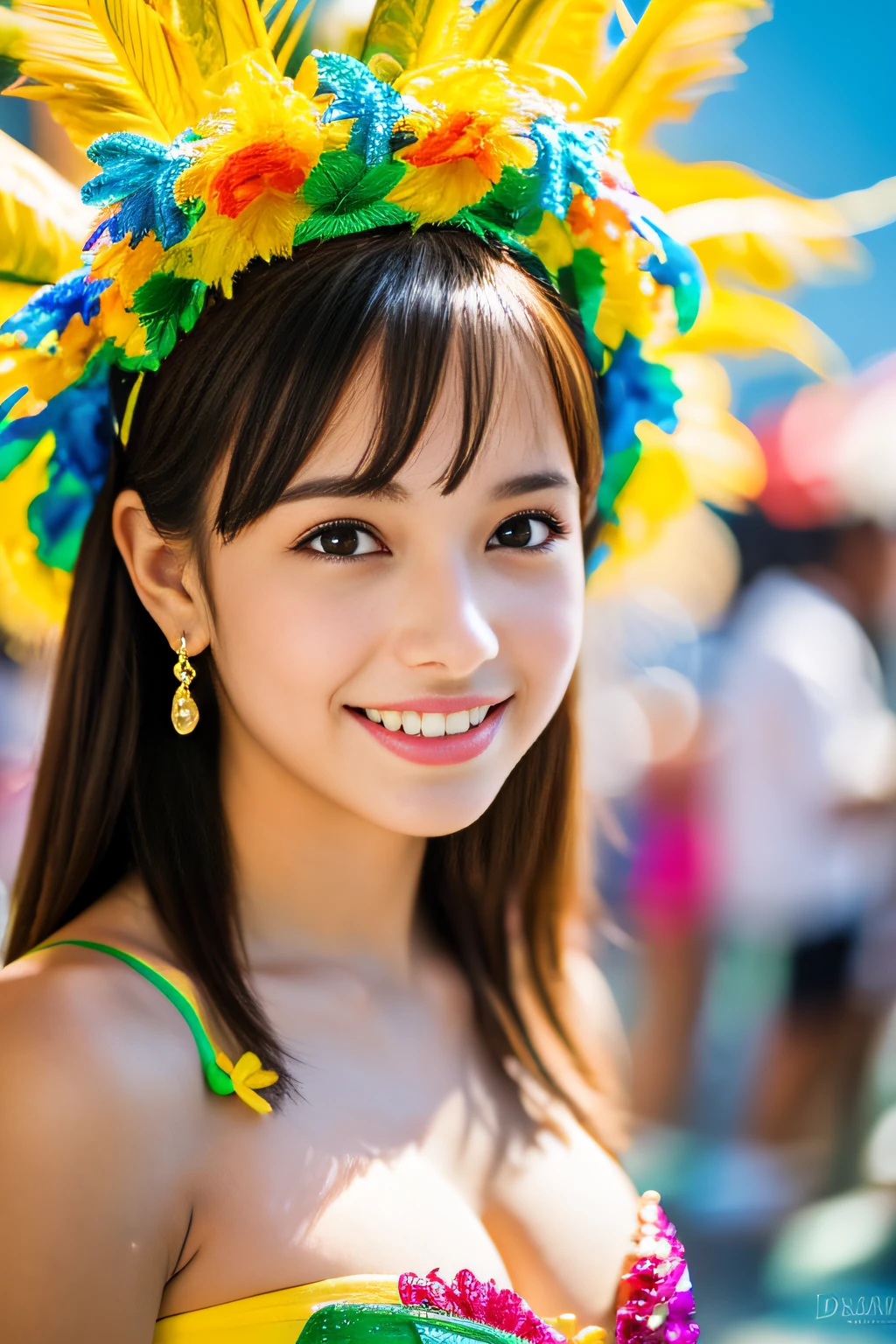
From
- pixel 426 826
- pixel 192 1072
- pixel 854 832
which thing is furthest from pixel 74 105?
pixel 854 832

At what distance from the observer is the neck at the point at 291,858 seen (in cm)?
129

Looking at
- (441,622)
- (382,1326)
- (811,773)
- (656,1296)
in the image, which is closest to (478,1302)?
(382,1326)

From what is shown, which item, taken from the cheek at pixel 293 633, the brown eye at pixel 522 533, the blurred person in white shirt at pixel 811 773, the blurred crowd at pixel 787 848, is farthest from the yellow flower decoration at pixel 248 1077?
the blurred person in white shirt at pixel 811 773

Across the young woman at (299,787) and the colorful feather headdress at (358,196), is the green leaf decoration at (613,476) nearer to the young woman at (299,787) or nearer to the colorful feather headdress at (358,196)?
the colorful feather headdress at (358,196)

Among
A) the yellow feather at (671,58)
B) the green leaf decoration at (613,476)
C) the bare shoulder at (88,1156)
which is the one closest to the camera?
the bare shoulder at (88,1156)

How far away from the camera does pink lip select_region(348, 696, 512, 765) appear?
1.13 m

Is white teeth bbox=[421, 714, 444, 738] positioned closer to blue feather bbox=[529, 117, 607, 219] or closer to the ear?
the ear

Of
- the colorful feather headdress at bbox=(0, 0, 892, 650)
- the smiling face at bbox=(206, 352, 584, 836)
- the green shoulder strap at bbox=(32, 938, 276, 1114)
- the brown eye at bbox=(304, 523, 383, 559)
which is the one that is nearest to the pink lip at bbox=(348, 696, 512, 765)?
the smiling face at bbox=(206, 352, 584, 836)

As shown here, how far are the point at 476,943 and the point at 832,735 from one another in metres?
1.81

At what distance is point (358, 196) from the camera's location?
3.68 ft

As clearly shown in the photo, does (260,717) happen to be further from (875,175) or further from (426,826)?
(875,175)

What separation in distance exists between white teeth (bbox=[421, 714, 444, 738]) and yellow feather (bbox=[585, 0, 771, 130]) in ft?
2.51

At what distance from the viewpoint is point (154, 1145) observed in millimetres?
1011

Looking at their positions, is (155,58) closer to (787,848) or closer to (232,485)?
(232,485)
